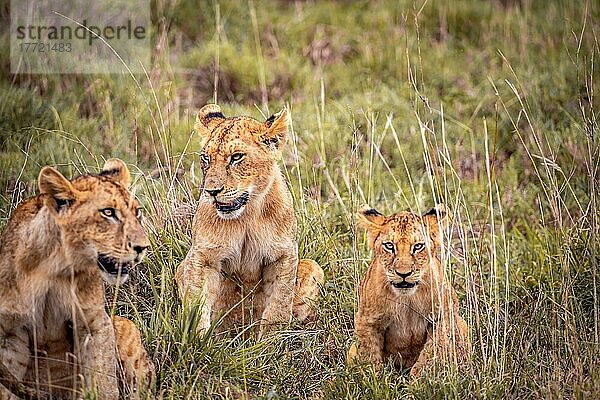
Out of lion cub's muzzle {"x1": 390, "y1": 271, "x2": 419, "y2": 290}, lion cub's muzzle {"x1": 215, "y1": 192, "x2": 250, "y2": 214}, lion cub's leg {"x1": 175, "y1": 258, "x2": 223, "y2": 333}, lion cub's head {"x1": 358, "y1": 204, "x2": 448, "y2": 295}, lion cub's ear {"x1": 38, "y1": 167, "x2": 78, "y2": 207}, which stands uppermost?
lion cub's ear {"x1": 38, "y1": 167, "x2": 78, "y2": 207}

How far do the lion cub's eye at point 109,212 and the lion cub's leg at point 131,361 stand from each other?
856 mm

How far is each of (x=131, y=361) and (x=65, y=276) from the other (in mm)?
711

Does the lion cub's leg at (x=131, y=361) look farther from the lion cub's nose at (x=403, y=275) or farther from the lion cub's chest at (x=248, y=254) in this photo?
the lion cub's nose at (x=403, y=275)

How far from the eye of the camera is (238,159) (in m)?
6.02

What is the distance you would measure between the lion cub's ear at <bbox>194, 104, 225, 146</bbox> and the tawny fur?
106 cm

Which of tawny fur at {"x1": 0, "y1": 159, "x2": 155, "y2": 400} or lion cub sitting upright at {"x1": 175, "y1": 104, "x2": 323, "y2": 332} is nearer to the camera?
tawny fur at {"x1": 0, "y1": 159, "x2": 155, "y2": 400}

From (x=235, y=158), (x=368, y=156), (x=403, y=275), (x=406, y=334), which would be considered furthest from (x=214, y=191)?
(x=368, y=156)

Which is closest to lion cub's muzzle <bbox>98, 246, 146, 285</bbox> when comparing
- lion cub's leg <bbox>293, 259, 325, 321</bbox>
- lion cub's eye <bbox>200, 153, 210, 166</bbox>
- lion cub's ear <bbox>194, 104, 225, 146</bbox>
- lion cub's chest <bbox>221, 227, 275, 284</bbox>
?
lion cub's eye <bbox>200, 153, 210, 166</bbox>

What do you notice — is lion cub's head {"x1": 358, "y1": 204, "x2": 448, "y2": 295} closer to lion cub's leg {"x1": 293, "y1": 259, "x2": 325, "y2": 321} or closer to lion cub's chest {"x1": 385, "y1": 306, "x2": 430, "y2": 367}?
lion cub's chest {"x1": 385, "y1": 306, "x2": 430, "y2": 367}

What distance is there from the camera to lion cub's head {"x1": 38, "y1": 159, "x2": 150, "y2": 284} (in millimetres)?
4910

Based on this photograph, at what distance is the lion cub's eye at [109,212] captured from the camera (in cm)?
494

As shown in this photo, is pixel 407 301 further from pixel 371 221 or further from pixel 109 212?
pixel 109 212

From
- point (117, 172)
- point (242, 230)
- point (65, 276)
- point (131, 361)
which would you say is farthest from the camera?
point (242, 230)

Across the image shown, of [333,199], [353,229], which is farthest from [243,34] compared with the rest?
[353,229]
